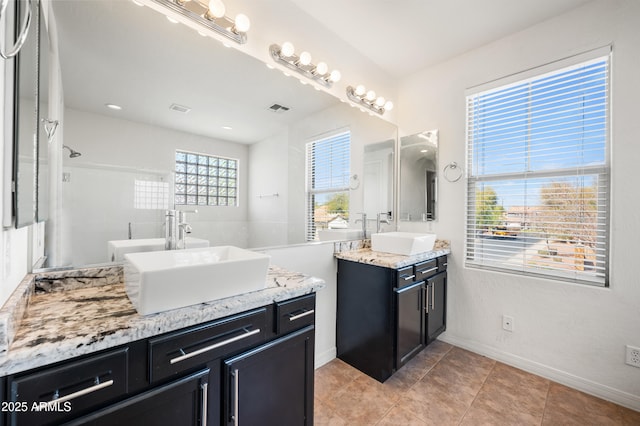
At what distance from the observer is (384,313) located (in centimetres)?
196

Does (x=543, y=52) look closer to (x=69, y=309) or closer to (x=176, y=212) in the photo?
(x=176, y=212)

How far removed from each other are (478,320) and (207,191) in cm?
244

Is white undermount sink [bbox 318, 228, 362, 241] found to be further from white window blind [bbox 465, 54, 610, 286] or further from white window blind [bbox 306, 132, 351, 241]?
white window blind [bbox 465, 54, 610, 286]

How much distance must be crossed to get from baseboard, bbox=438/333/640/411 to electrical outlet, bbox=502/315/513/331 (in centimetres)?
21

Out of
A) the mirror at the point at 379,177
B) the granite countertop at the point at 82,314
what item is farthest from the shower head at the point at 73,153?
the mirror at the point at 379,177

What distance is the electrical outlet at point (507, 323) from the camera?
224cm

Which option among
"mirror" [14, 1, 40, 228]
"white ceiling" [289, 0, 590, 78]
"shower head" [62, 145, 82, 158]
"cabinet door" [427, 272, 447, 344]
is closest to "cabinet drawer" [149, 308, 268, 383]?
"mirror" [14, 1, 40, 228]

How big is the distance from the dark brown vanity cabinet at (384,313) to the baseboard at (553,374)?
339 mm

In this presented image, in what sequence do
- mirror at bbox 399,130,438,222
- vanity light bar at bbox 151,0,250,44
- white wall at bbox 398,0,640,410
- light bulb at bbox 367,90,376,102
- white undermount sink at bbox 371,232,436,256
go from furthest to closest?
mirror at bbox 399,130,438,222
light bulb at bbox 367,90,376,102
white undermount sink at bbox 371,232,436,256
white wall at bbox 398,0,640,410
vanity light bar at bbox 151,0,250,44

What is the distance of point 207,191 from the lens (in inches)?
61.8

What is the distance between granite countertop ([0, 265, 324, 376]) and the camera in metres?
0.70

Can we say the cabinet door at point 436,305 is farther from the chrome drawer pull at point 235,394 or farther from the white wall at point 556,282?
the chrome drawer pull at point 235,394

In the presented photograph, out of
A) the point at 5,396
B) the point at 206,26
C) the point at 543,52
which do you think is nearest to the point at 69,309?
the point at 5,396

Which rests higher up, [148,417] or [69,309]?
[69,309]
